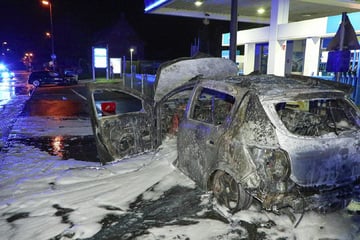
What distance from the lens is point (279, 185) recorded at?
11.6 ft

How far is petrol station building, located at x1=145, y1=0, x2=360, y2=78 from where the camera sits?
49.9 ft

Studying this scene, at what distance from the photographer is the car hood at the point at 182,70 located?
6.16 meters

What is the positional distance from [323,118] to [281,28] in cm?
1362

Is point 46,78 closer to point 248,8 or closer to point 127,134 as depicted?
point 248,8

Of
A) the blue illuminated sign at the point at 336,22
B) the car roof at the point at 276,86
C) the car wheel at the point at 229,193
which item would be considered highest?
the blue illuminated sign at the point at 336,22

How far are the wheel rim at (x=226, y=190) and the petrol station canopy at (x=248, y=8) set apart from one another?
49.4 ft

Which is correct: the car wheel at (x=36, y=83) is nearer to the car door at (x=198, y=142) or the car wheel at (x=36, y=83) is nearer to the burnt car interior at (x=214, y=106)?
the burnt car interior at (x=214, y=106)

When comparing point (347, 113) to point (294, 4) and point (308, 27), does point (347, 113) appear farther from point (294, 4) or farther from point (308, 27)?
point (294, 4)

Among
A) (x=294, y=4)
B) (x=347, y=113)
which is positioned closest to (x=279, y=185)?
(x=347, y=113)

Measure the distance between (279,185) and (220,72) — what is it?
3456mm

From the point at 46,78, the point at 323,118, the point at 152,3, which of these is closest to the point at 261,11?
the point at 152,3

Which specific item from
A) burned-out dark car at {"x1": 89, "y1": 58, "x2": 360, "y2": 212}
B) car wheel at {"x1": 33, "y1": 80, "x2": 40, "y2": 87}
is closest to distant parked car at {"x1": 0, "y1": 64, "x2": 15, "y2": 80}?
car wheel at {"x1": 33, "y1": 80, "x2": 40, "y2": 87}

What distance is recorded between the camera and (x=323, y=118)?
4.83 metres

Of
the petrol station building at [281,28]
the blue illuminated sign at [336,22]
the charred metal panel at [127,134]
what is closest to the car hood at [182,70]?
the charred metal panel at [127,134]
